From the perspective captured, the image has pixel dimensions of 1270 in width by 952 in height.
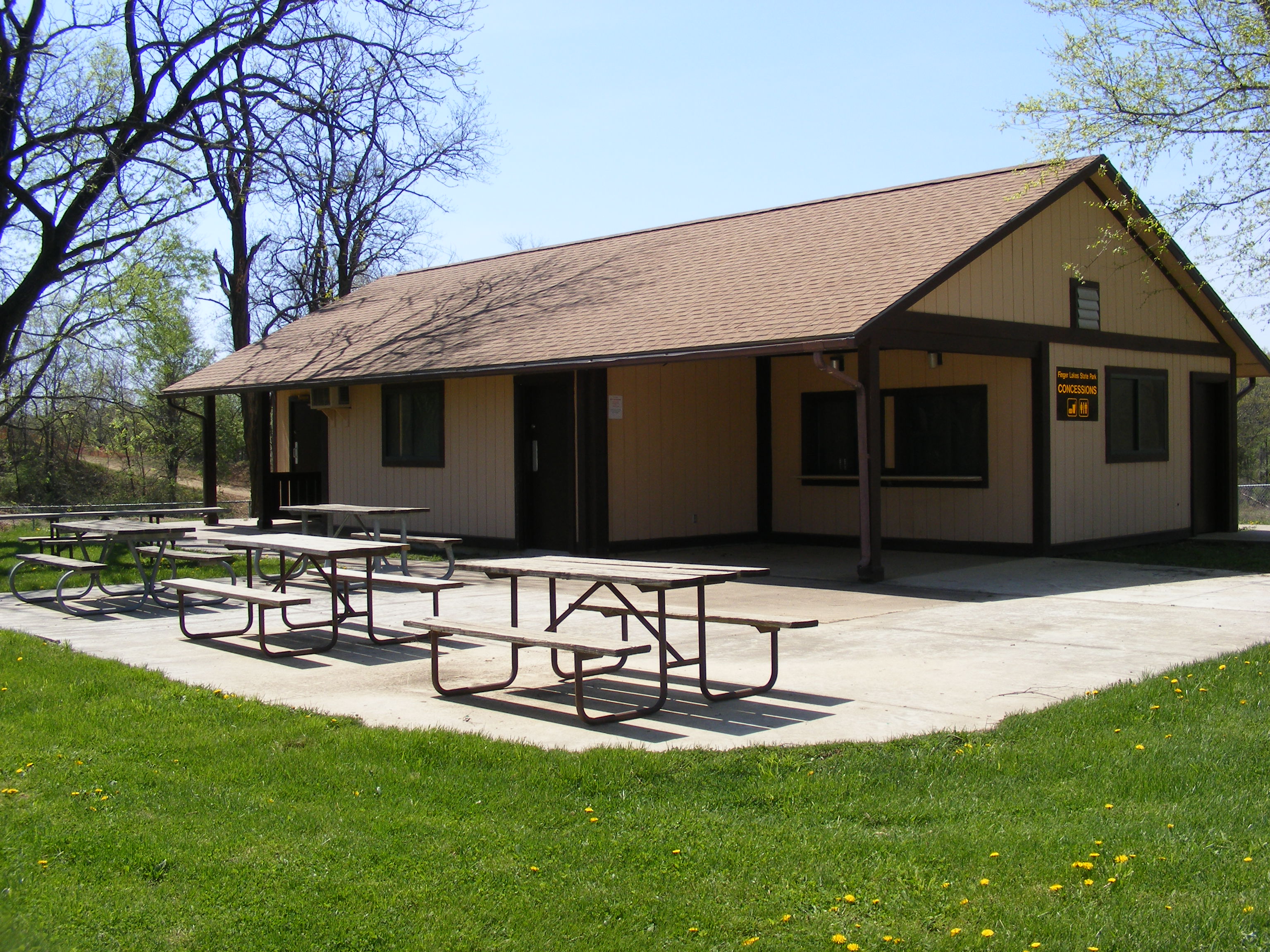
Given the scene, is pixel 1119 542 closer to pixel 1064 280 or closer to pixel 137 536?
pixel 1064 280

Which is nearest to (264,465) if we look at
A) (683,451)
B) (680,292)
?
(683,451)

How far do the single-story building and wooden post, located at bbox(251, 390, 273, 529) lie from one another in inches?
66.6

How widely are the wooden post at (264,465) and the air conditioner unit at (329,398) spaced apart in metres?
1.33

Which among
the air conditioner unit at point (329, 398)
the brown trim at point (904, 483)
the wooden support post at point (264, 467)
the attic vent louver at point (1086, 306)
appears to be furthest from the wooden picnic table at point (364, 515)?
the attic vent louver at point (1086, 306)

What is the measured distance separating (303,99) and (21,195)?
458 centimetres

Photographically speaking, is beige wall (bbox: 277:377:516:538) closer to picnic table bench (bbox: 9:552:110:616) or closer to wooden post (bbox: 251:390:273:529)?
wooden post (bbox: 251:390:273:529)

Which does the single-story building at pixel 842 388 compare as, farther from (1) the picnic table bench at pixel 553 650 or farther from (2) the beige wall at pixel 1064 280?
(1) the picnic table bench at pixel 553 650

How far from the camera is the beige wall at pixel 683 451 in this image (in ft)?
49.4

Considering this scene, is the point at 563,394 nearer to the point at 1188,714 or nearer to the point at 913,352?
the point at 913,352

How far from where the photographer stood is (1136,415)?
15992 millimetres

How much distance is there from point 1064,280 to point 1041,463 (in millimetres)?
2480

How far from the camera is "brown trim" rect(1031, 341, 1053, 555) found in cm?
1395

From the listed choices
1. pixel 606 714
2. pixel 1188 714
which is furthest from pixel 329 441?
pixel 1188 714

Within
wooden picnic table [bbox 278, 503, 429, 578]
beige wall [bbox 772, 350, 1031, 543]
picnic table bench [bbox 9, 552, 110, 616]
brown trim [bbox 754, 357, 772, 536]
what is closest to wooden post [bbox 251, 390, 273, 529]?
wooden picnic table [bbox 278, 503, 429, 578]
